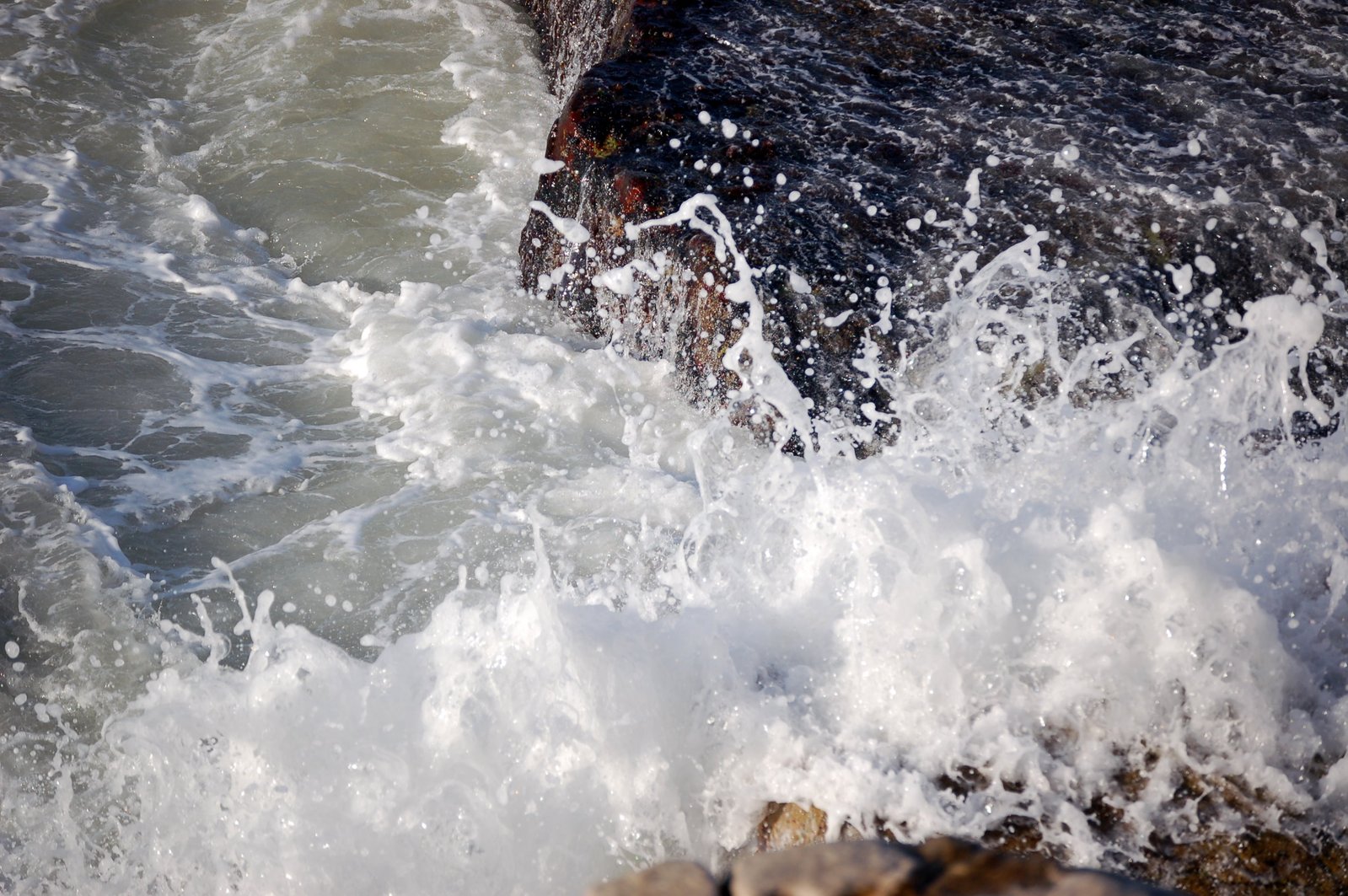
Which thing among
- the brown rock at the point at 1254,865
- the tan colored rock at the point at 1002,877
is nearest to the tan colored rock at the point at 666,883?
the tan colored rock at the point at 1002,877

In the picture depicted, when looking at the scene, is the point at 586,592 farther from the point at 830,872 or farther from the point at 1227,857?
the point at 1227,857

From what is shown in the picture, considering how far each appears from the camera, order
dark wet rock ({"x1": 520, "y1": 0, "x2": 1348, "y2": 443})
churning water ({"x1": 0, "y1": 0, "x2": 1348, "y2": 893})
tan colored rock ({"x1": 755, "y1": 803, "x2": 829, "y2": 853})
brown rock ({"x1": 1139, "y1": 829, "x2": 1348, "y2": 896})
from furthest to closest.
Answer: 1. dark wet rock ({"x1": 520, "y1": 0, "x2": 1348, "y2": 443})
2. churning water ({"x1": 0, "y1": 0, "x2": 1348, "y2": 893})
3. tan colored rock ({"x1": 755, "y1": 803, "x2": 829, "y2": 853})
4. brown rock ({"x1": 1139, "y1": 829, "x2": 1348, "y2": 896})

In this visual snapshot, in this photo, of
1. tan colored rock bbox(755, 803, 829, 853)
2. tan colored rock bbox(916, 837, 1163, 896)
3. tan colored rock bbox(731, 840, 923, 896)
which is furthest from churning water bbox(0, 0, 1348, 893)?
tan colored rock bbox(731, 840, 923, 896)

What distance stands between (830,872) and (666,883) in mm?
295

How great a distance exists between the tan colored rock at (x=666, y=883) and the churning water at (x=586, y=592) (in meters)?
0.65

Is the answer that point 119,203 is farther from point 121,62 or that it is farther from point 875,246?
point 875,246

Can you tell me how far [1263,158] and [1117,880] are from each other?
4.16 m

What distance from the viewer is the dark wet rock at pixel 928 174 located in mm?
3969

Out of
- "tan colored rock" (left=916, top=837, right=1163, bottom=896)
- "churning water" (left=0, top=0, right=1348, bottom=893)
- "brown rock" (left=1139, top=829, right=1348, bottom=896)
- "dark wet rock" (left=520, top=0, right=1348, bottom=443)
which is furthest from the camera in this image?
"dark wet rock" (left=520, top=0, right=1348, bottom=443)

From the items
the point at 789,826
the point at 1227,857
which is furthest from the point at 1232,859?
the point at 789,826

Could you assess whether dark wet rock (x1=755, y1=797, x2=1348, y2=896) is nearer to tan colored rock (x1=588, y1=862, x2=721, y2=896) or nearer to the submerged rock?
the submerged rock

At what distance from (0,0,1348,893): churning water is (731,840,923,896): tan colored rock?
50 cm

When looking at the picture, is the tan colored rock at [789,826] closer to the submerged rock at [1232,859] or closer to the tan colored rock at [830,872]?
the submerged rock at [1232,859]

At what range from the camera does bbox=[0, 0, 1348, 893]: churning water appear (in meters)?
2.50
